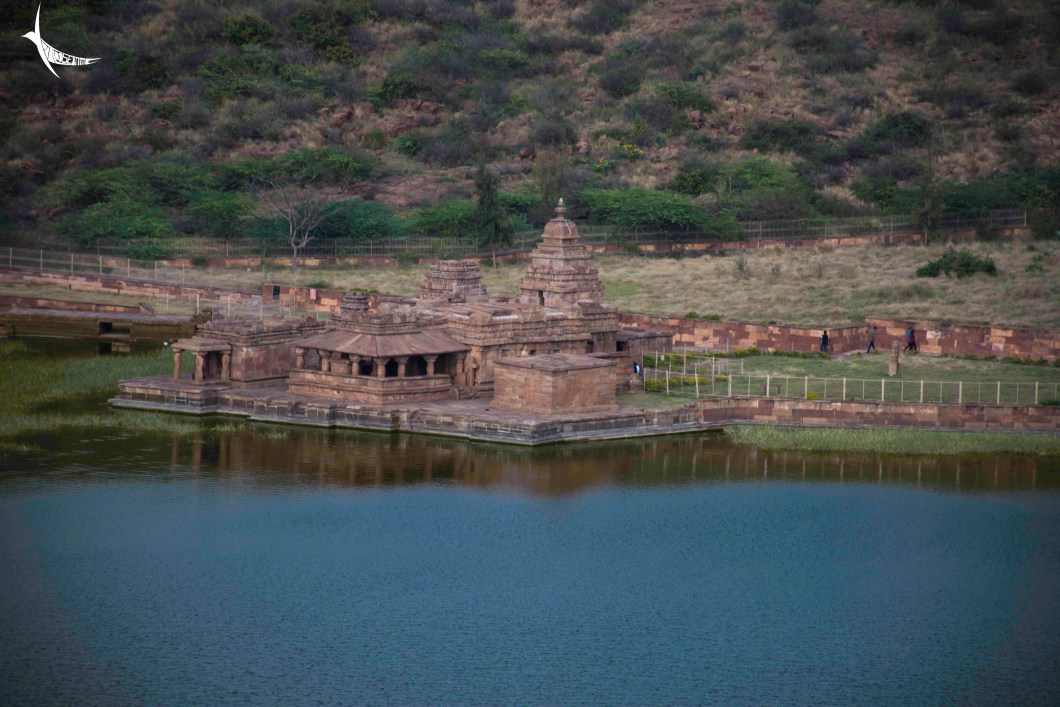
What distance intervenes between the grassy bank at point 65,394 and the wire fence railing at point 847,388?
1499 centimetres

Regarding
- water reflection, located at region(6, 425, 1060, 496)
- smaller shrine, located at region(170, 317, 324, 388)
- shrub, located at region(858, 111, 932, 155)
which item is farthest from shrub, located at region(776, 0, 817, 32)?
water reflection, located at region(6, 425, 1060, 496)

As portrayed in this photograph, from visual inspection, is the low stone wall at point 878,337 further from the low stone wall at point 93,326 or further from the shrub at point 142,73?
the shrub at point 142,73

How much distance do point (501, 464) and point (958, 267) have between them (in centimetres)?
3482

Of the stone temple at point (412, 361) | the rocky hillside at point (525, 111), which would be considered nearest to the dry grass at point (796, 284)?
the rocky hillside at point (525, 111)

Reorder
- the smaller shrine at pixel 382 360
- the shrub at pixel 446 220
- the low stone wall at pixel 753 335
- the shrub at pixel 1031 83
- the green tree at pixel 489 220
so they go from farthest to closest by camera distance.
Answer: the shrub at pixel 1031 83 < the shrub at pixel 446 220 < the green tree at pixel 489 220 < the low stone wall at pixel 753 335 < the smaller shrine at pixel 382 360

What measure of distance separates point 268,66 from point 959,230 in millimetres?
48454

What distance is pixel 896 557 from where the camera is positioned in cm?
4603

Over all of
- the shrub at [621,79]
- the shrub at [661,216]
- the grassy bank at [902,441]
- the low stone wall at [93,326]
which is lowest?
the grassy bank at [902,441]

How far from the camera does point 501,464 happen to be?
53125mm

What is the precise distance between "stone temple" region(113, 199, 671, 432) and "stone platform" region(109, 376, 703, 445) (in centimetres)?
8

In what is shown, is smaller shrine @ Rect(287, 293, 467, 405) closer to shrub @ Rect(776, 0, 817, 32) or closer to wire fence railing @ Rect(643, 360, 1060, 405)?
wire fence railing @ Rect(643, 360, 1060, 405)

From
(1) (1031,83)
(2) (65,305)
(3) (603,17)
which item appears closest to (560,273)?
(2) (65,305)

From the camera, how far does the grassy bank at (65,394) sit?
56.2 meters

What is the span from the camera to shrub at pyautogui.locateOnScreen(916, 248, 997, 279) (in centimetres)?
8100
